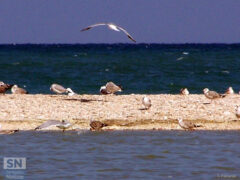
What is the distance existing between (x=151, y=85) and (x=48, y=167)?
22.3m

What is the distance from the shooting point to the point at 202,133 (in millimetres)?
18953

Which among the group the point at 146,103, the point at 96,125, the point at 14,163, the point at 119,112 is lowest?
the point at 14,163

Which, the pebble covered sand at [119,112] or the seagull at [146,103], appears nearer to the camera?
the pebble covered sand at [119,112]

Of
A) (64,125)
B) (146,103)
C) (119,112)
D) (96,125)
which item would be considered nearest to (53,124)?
(64,125)

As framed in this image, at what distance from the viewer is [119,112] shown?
2053cm

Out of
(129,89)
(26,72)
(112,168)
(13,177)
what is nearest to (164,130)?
(112,168)

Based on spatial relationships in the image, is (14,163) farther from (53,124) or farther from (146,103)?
(146,103)

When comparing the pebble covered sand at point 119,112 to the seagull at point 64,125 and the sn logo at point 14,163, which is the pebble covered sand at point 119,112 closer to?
the seagull at point 64,125

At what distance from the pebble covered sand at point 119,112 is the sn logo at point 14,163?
349cm

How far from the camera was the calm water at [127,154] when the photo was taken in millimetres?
14203

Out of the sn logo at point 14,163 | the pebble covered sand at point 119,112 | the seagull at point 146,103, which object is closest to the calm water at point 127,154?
the sn logo at point 14,163

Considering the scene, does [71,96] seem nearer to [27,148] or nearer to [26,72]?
[27,148]

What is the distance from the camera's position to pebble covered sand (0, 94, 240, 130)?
19.5 meters

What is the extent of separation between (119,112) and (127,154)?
4.31 metres
